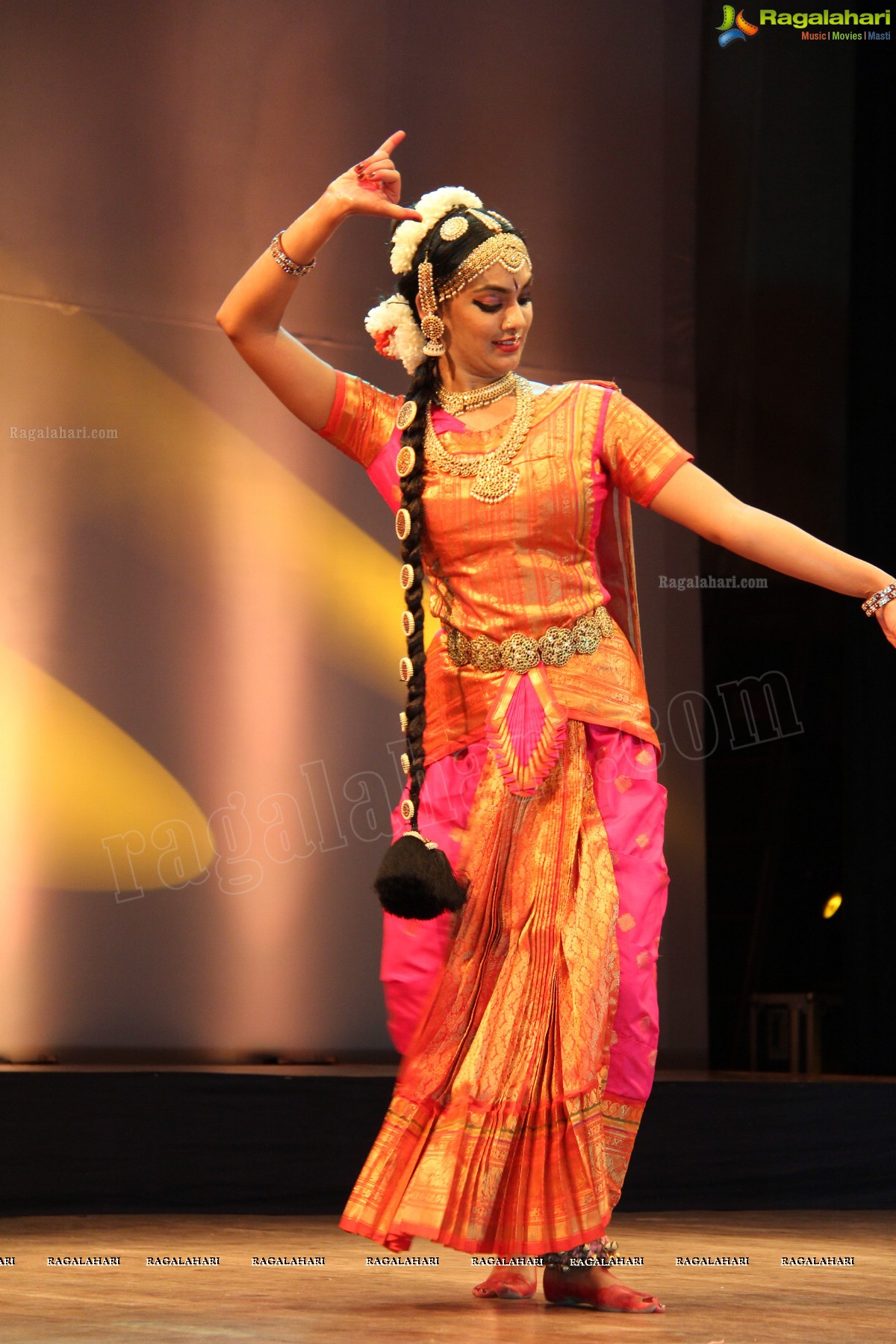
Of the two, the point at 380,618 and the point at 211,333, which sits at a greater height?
the point at 211,333

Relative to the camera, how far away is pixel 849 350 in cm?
499

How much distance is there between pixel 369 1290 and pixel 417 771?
0.70 metres

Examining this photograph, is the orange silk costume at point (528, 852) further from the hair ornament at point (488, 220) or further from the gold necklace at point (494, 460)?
the hair ornament at point (488, 220)

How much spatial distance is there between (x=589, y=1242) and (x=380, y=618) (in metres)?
2.67

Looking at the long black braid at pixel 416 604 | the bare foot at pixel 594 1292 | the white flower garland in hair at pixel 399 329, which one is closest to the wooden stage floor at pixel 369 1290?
the bare foot at pixel 594 1292

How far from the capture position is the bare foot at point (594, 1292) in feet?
6.78

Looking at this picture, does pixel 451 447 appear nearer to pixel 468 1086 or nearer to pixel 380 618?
pixel 468 1086

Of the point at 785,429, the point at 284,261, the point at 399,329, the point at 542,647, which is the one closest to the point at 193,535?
the point at 785,429

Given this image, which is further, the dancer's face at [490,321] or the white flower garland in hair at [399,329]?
the white flower garland in hair at [399,329]

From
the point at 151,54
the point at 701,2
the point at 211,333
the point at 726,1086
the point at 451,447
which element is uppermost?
the point at 701,2

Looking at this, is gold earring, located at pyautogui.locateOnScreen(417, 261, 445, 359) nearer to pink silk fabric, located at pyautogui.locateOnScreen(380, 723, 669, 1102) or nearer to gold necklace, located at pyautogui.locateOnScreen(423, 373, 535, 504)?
gold necklace, located at pyautogui.locateOnScreen(423, 373, 535, 504)

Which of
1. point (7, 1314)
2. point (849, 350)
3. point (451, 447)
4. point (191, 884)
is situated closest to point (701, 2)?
point (849, 350)

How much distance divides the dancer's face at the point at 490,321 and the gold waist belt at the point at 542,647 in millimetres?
375

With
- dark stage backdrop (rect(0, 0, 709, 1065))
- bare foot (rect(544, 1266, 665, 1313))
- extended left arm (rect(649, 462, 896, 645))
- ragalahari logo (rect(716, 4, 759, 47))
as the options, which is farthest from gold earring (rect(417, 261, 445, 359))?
ragalahari logo (rect(716, 4, 759, 47))
